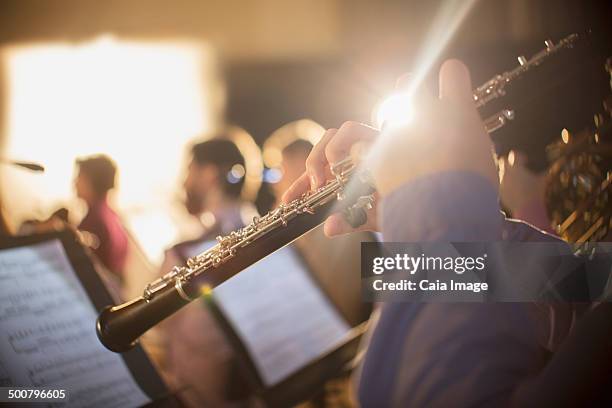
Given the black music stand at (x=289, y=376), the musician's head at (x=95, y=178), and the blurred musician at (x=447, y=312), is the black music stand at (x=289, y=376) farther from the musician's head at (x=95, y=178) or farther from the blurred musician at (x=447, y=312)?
the musician's head at (x=95, y=178)

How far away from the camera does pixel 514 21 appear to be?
4875mm

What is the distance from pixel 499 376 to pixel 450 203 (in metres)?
0.18

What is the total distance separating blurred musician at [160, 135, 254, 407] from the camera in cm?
254

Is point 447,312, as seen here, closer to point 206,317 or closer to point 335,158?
point 335,158

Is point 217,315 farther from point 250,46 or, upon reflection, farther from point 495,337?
point 250,46

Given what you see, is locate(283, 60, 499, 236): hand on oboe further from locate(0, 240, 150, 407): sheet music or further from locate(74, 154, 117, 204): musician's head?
locate(74, 154, 117, 204): musician's head

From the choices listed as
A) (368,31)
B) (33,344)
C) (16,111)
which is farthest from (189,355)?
(16,111)

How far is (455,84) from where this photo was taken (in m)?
0.75

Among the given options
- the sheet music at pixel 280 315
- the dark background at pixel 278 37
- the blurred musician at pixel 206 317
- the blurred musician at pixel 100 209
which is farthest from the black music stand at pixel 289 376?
the dark background at pixel 278 37

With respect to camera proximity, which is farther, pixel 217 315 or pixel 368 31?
pixel 368 31

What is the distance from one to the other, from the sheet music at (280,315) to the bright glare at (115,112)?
393cm

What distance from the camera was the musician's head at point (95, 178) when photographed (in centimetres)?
373

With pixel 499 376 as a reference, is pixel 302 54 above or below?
above

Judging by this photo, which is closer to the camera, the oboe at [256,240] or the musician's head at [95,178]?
the oboe at [256,240]
